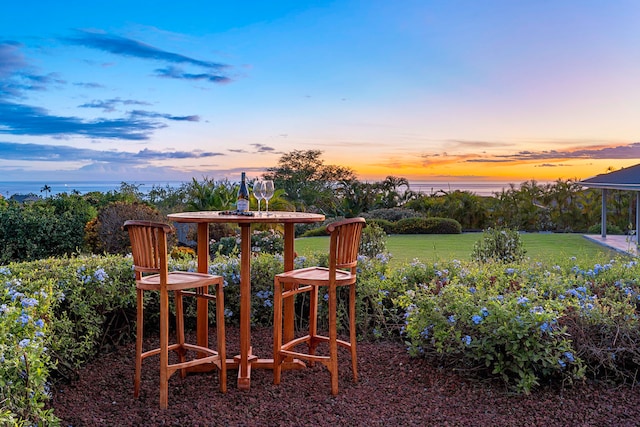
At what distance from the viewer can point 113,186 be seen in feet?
46.8

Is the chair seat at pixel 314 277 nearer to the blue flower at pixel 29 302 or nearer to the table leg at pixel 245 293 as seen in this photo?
the table leg at pixel 245 293

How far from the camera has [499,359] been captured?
3.22 m

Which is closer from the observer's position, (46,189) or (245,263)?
(245,263)

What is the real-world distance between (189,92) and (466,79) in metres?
5.29

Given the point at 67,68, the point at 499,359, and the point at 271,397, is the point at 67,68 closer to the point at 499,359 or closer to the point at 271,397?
the point at 271,397

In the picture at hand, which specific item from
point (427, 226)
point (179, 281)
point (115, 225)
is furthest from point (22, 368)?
point (427, 226)

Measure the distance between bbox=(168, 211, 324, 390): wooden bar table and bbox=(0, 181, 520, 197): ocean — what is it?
9.38m

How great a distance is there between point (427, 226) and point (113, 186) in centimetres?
888

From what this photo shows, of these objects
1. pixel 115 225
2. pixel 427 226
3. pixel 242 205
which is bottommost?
pixel 427 226

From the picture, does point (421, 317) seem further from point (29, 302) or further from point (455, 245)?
point (455, 245)

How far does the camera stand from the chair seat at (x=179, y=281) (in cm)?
317

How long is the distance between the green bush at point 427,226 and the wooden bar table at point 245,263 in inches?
504

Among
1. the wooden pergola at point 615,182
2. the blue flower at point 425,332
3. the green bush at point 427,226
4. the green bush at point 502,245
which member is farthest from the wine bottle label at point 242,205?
the green bush at point 427,226

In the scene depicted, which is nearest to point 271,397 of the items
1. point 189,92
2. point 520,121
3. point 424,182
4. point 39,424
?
point 39,424
